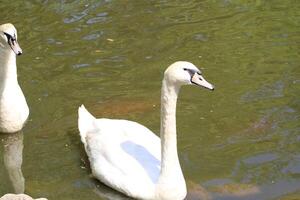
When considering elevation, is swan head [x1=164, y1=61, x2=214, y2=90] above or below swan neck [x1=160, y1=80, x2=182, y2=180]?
above

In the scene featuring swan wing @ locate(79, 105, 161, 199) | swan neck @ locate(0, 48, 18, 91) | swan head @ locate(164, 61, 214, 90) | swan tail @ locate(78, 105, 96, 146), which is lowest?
swan tail @ locate(78, 105, 96, 146)

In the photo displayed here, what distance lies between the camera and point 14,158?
7.69 metres

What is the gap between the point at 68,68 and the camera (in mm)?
9617

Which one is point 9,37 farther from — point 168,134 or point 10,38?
point 168,134

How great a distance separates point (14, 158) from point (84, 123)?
0.84 metres

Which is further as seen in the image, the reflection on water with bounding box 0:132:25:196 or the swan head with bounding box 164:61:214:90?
the reflection on water with bounding box 0:132:25:196

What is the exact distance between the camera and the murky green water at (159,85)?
7082 millimetres

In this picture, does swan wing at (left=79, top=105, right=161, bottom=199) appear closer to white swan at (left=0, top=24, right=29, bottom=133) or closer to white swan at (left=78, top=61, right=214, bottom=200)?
white swan at (left=78, top=61, right=214, bottom=200)

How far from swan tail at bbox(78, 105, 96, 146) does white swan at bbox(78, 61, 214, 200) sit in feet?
0.31

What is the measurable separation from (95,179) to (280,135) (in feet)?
6.56

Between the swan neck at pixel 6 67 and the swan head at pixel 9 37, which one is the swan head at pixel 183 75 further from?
the swan neck at pixel 6 67

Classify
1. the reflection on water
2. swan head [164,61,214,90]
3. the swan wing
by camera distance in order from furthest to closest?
1. the reflection on water
2. the swan wing
3. swan head [164,61,214,90]

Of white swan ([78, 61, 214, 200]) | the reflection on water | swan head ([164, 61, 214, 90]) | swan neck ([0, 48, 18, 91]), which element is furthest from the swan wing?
swan neck ([0, 48, 18, 91])

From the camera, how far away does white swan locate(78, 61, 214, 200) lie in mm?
6266
